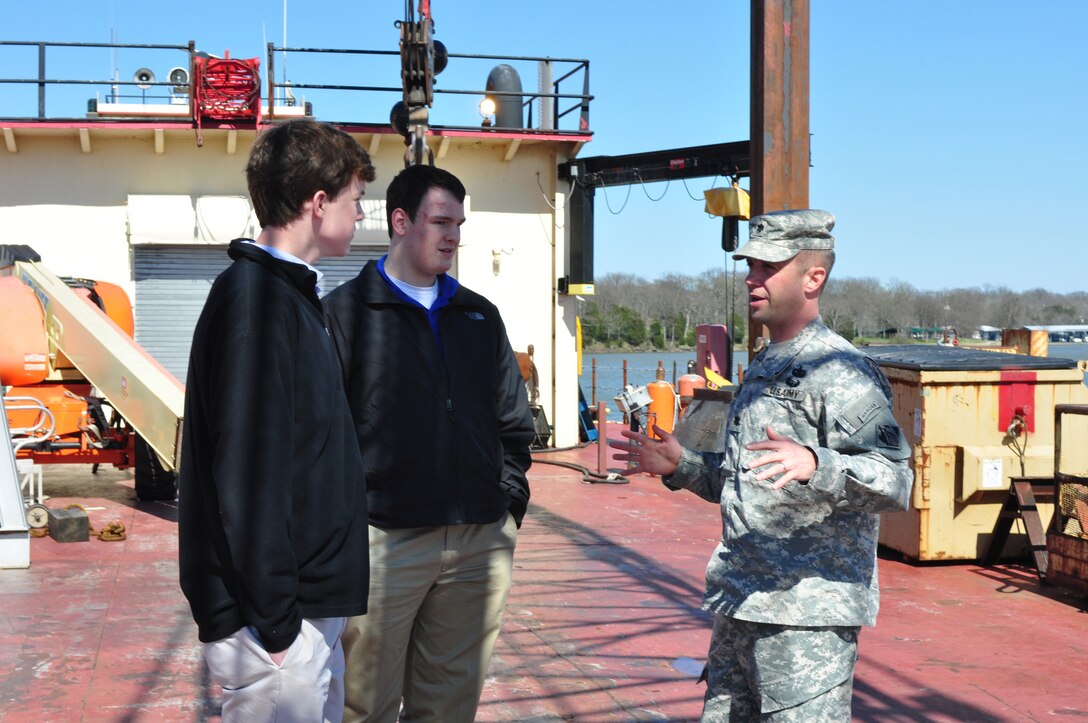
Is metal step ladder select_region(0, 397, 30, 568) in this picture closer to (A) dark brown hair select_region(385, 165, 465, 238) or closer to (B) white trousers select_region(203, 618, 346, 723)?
(A) dark brown hair select_region(385, 165, 465, 238)

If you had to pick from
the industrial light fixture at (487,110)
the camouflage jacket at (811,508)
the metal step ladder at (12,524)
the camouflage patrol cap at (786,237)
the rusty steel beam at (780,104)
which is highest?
the industrial light fixture at (487,110)

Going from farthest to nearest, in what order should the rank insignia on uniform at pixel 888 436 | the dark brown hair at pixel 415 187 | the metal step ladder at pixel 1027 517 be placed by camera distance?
the metal step ladder at pixel 1027 517 → the dark brown hair at pixel 415 187 → the rank insignia on uniform at pixel 888 436

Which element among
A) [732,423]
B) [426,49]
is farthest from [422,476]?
[426,49]

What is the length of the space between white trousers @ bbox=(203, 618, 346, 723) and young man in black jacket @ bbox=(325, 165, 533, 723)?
3.37ft

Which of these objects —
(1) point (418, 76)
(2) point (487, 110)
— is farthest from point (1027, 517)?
(2) point (487, 110)

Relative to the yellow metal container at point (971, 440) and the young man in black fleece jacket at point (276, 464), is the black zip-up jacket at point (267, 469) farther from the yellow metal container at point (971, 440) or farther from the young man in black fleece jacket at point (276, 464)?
the yellow metal container at point (971, 440)

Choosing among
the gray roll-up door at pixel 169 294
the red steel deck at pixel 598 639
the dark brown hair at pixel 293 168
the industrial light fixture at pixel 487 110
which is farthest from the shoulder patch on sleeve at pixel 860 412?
the industrial light fixture at pixel 487 110

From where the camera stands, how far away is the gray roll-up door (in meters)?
16.9

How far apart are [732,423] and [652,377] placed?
31.5 meters

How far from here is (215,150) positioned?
16.9m

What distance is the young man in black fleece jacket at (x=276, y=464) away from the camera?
2420mm

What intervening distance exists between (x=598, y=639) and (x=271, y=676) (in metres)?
4.22

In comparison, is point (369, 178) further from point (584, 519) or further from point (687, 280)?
point (687, 280)

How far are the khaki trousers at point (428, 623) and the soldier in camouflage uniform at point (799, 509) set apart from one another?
2.62 feet
